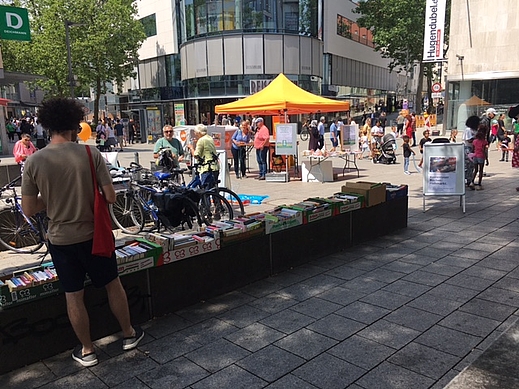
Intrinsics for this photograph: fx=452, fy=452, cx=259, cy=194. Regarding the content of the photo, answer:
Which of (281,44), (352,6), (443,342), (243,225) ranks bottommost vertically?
(443,342)

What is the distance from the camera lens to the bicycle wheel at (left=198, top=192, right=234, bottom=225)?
7277mm

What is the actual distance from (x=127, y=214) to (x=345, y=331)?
4963 mm

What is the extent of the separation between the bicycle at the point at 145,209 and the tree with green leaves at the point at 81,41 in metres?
25.6

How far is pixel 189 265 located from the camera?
4316mm

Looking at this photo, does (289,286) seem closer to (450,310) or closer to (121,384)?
(450,310)

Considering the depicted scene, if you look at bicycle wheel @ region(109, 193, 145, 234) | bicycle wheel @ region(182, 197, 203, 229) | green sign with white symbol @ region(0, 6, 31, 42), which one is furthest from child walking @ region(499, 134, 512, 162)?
green sign with white symbol @ region(0, 6, 31, 42)

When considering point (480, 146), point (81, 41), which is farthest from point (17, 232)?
point (81, 41)

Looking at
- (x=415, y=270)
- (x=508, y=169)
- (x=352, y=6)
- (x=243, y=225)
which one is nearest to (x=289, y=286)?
(x=243, y=225)

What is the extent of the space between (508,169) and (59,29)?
96.9ft

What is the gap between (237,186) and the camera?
12.1 meters

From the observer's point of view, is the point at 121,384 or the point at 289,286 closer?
the point at 121,384

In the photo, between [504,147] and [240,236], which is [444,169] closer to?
[240,236]

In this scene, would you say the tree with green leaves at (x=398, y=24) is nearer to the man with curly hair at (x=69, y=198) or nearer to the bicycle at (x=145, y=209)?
the bicycle at (x=145, y=209)

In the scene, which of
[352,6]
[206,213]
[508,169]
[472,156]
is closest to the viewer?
[206,213]
